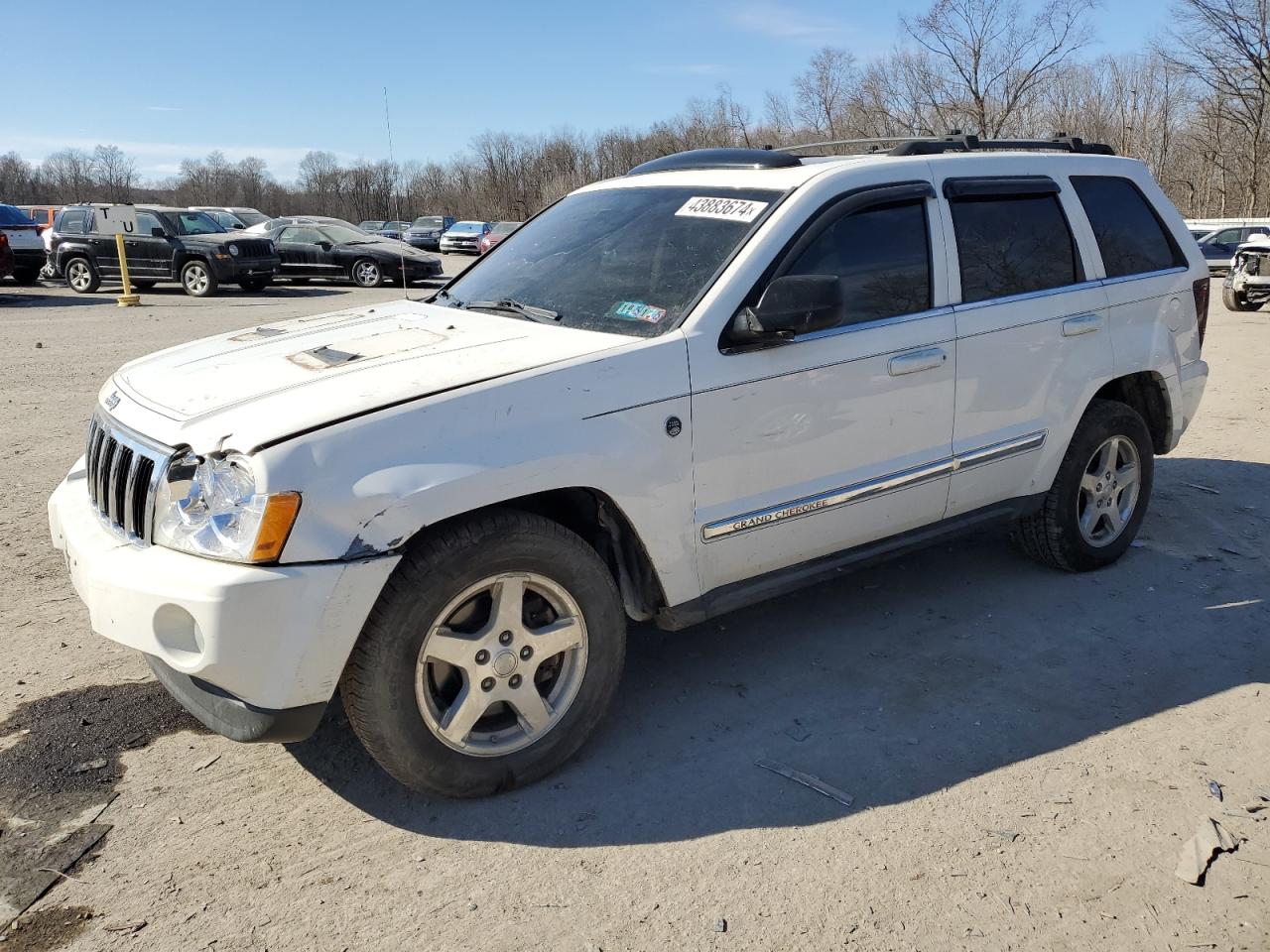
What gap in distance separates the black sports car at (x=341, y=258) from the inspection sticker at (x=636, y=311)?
20.7 metres

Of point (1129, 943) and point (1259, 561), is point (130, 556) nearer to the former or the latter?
point (1129, 943)

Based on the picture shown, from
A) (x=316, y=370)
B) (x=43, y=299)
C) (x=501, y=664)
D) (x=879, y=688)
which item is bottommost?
(x=879, y=688)

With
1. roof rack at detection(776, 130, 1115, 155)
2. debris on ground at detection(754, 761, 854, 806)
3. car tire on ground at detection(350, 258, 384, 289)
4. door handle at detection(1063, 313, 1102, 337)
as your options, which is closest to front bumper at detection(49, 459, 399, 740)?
debris on ground at detection(754, 761, 854, 806)

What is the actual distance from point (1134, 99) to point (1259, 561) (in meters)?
44.8

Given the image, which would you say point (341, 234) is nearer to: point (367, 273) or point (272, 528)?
point (367, 273)

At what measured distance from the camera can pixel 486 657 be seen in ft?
10.3

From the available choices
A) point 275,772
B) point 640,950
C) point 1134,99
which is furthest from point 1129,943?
point 1134,99

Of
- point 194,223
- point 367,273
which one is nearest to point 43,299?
point 194,223

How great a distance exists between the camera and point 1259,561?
515cm

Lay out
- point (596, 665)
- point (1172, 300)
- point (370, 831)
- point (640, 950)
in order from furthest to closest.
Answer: point (1172, 300) < point (596, 665) < point (370, 831) < point (640, 950)

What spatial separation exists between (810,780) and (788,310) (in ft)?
5.02

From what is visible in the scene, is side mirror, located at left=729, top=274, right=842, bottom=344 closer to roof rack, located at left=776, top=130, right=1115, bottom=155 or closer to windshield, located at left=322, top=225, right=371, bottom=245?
roof rack, located at left=776, top=130, right=1115, bottom=155

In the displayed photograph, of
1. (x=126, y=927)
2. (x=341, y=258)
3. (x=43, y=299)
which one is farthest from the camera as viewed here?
(x=341, y=258)

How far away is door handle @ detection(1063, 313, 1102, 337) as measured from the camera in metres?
4.52
